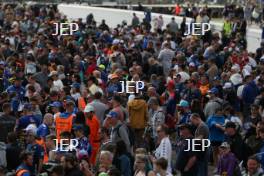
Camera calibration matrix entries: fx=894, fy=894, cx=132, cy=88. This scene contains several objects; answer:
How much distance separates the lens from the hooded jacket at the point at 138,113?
686 inches

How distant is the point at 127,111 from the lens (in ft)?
57.7

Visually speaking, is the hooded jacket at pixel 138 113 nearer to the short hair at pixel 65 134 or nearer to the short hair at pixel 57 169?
the short hair at pixel 65 134

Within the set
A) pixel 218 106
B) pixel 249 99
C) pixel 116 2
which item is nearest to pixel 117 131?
pixel 218 106

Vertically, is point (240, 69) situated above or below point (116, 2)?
above

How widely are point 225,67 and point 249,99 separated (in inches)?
146

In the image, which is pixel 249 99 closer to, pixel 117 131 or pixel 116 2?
pixel 117 131

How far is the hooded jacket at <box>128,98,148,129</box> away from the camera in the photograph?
17.4 m

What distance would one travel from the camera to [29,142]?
14523 millimetres

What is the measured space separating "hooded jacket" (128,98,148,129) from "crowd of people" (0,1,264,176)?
20 mm

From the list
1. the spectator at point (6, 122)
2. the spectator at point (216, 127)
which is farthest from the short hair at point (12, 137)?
the spectator at point (216, 127)

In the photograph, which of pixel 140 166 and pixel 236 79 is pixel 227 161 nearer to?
pixel 140 166

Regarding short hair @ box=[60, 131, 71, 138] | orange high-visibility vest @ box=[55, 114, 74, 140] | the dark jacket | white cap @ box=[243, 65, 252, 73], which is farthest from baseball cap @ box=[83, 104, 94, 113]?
white cap @ box=[243, 65, 252, 73]

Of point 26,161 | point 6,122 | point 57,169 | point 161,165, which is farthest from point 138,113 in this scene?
point 57,169

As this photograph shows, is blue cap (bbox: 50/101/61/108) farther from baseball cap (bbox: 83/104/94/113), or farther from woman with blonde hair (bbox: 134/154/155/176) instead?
woman with blonde hair (bbox: 134/154/155/176)
